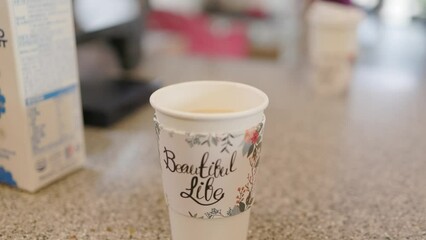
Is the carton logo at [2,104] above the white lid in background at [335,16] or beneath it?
beneath

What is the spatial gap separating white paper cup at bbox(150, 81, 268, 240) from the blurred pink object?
1.60 metres

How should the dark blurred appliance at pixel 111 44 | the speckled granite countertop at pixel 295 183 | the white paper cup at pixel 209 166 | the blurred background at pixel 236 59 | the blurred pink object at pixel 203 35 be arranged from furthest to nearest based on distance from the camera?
the blurred pink object at pixel 203 35
the blurred background at pixel 236 59
the dark blurred appliance at pixel 111 44
the speckled granite countertop at pixel 295 183
the white paper cup at pixel 209 166

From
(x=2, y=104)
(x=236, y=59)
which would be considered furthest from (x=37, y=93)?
(x=236, y=59)

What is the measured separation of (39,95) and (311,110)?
54 centimetres

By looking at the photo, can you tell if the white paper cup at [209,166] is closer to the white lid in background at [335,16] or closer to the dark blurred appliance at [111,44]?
the dark blurred appliance at [111,44]

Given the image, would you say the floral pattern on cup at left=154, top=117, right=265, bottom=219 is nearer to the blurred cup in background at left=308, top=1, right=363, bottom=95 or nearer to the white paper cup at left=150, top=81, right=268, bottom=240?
the white paper cup at left=150, top=81, right=268, bottom=240

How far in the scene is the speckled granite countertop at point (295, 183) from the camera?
0.49 metres

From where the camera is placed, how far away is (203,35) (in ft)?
6.91

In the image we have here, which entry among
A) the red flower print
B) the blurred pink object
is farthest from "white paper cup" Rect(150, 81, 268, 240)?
the blurred pink object

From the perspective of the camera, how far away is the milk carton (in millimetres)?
505

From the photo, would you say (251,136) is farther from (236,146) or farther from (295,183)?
(295,183)

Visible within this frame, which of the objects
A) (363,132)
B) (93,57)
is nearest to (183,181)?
(363,132)

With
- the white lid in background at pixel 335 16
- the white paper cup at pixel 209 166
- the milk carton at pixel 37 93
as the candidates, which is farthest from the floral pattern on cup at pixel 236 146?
the white lid in background at pixel 335 16

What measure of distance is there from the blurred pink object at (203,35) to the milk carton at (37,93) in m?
1.41
